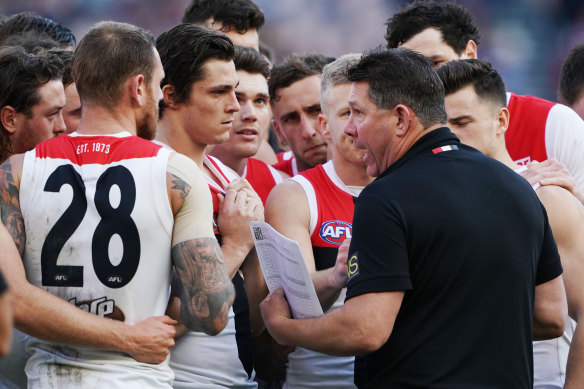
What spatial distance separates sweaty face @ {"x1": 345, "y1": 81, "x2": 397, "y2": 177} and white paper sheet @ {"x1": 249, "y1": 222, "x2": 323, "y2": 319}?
0.52 meters

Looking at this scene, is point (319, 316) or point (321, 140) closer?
point (319, 316)

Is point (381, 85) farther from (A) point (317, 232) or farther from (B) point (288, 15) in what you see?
(B) point (288, 15)

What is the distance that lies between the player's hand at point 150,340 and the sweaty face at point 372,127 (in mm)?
1117

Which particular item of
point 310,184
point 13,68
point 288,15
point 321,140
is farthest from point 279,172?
point 288,15

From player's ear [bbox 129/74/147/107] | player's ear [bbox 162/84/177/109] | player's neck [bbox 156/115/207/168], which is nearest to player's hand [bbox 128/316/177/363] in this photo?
player's ear [bbox 129/74/147/107]

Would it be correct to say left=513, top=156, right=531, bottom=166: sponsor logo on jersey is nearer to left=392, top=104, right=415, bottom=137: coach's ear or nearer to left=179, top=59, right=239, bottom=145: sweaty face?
left=392, top=104, right=415, bottom=137: coach's ear

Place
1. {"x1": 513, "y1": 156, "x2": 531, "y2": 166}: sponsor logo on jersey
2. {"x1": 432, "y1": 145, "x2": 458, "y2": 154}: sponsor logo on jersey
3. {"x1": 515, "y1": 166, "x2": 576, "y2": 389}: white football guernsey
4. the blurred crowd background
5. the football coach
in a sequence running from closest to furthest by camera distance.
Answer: the football coach, {"x1": 432, "y1": 145, "x2": 458, "y2": 154}: sponsor logo on jersey, {"x1": 515, "y1": 166, "x2": 576, "y2": 389}: white football guernsey, {"x1": 513, "y1": 156, "x2": 531, "y2": 166}: sponsor logo on jersey, the blurred crowd background

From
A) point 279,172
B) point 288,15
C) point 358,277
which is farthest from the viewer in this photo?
point 288,15

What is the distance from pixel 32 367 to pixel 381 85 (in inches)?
72.1

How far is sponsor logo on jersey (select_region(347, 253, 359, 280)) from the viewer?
276 cm

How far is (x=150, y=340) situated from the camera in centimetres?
281

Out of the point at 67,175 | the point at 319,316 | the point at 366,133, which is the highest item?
the point at 366,133

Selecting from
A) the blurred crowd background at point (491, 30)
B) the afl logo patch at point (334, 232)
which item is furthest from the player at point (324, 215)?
the blurred crowd background at point (491, 30)

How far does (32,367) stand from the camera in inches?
115
